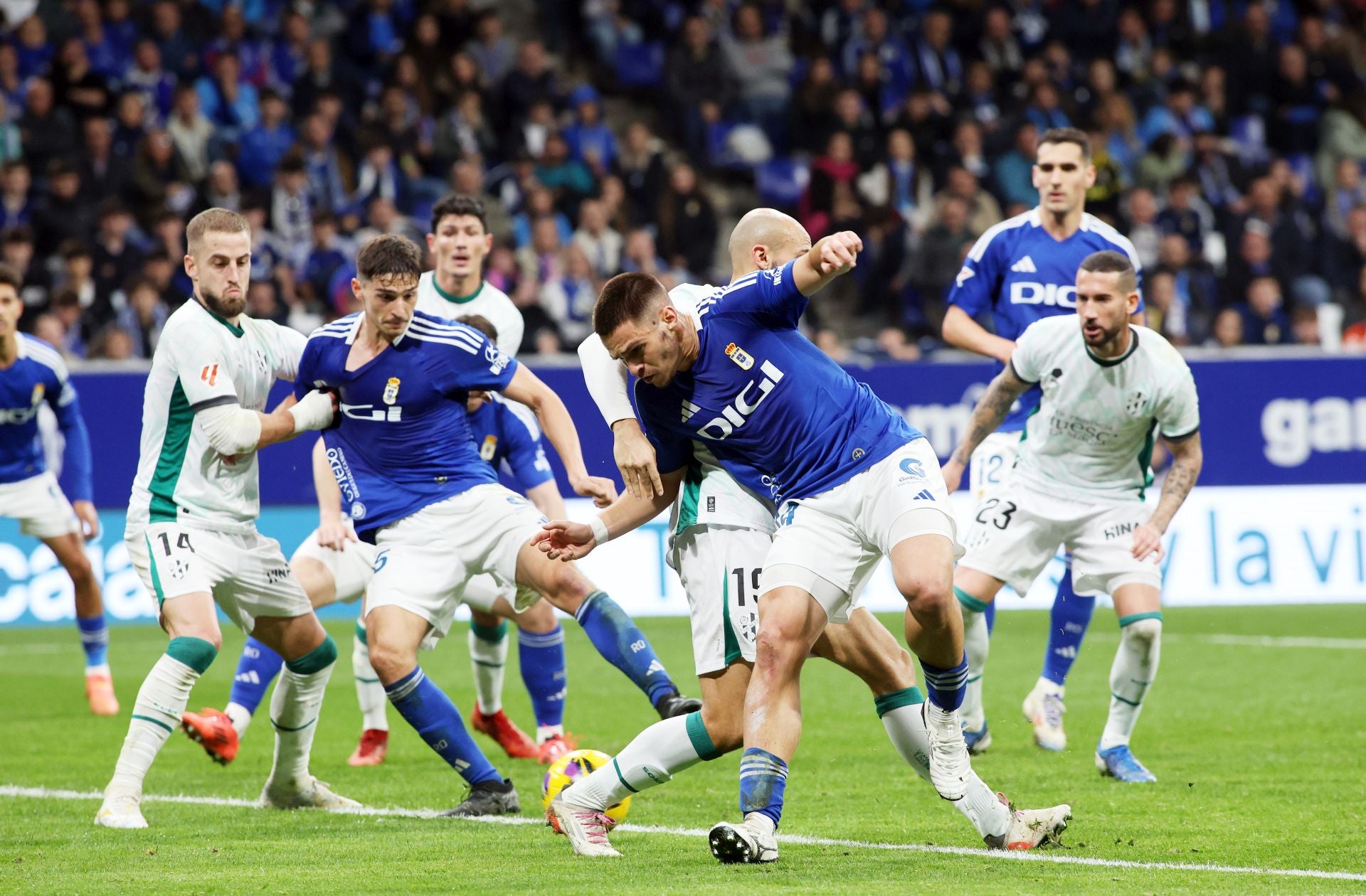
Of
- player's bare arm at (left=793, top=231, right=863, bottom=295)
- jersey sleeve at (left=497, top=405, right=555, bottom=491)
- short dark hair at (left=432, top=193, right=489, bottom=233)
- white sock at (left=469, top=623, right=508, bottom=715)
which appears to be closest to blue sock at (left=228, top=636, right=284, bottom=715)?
white sock at (left=469, top=623, right=508, bottom=715)

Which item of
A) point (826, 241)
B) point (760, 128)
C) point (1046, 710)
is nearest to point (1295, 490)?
point (1046, 710)

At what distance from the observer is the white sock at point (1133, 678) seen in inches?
314

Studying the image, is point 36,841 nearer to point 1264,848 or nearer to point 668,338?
point 668,338

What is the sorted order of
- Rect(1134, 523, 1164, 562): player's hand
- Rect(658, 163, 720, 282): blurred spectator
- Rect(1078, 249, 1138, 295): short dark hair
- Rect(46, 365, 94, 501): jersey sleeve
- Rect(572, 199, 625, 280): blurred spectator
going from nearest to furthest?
Rect(1134, 523, 1164, 562): player's hand
Rect(1078, 249, 1138, 295): short dark hair
Rect(46, 365, 94, 501): jersey sleeve
Rect(572, 199, 625, 280): blurred spectator
Rect(658, 163, 720, 282): blurred spectator

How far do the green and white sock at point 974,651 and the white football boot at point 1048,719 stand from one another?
1.18ft

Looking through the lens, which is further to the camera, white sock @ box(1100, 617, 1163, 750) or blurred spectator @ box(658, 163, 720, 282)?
blurred spectator @ box(658, 163, 720, 282)

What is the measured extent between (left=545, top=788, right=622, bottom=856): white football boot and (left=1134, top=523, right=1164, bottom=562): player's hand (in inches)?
104

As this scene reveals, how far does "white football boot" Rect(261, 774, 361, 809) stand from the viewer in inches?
293

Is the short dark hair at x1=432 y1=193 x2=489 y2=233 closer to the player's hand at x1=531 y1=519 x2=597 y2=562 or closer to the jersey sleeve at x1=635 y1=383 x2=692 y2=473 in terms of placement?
the jersey sleeve at x1=635 y1=383 x2=692 y2=473

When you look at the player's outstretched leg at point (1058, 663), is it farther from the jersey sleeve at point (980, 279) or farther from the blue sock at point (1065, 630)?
the jersey sleeve at point (980, 279)

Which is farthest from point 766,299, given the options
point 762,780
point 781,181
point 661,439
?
point 781,181

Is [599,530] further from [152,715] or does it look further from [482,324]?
[482,324]

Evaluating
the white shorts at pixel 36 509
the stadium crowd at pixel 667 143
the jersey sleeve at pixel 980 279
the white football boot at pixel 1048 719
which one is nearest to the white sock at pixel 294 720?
the white football boot at pixel 1048 719

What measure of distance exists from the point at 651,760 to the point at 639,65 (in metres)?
15.8
